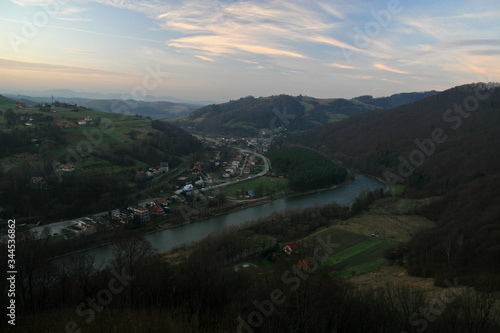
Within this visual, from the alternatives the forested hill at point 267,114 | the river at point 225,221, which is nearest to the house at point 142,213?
the river at point 225,221

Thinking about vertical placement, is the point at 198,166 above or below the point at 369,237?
above

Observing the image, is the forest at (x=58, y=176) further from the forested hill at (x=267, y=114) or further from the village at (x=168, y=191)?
the forested hill at (x=267, y=114)

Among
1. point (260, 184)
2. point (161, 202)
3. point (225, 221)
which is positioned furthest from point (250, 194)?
point (161, 202)

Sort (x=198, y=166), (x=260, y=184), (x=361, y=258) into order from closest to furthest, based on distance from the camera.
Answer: (x=361, y=258), (x=260, y=184), (x=198, y=166)

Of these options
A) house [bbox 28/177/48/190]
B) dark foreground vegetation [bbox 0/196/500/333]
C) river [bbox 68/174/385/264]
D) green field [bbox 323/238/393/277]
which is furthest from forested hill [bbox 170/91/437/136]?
dark foreground vegetation [bbox 0/196/500/333]

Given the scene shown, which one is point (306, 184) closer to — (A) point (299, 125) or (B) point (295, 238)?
(B) point (295, 238)

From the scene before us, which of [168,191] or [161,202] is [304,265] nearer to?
[161,202]

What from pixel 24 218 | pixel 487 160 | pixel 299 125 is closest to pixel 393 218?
pixel 487 160

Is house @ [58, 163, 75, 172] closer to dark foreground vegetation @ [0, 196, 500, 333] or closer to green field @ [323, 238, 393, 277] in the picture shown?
dark foreground vegetation @ [0, 196, 500, 333]
